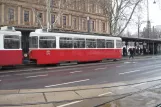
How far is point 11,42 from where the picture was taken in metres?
21.6

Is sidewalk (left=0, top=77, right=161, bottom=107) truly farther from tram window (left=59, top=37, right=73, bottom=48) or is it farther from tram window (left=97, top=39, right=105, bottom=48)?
tram window (left=97, top=39, right=105, bottom=48)

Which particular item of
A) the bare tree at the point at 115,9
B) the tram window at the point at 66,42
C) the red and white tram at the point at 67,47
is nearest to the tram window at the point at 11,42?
the red and white tram at the point at 67,47

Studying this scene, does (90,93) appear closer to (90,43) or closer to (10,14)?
(90,43)

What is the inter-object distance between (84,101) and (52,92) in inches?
80.8

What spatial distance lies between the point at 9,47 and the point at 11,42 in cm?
47

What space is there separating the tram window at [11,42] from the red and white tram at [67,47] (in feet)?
6.49

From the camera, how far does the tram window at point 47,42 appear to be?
A: 77.5ft

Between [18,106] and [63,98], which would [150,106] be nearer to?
[63,98]

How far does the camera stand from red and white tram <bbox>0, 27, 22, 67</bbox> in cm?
2084

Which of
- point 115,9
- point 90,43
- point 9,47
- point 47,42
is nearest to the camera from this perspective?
point 9,47

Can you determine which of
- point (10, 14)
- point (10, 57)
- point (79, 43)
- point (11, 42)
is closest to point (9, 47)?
point (11, 42)

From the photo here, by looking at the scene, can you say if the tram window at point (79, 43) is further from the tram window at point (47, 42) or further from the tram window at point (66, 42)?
the tram window at point (47, 42)

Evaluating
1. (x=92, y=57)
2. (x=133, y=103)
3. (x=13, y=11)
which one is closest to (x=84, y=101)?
(x=133, y=103)

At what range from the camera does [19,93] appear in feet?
34.6
